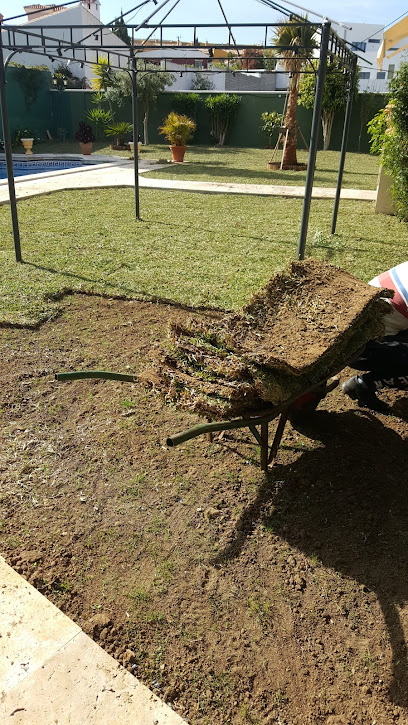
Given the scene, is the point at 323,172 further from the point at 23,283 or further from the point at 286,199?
the point at 23,283

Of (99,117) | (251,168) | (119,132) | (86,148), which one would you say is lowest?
Result: (251,168)

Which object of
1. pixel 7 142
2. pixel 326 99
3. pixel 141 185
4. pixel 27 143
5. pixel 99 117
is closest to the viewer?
pixel 7 142

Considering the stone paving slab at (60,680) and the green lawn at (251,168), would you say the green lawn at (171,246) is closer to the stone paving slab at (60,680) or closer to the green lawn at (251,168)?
the green lawn at (251,168)

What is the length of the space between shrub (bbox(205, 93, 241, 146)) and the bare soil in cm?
2319

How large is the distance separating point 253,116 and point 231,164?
8.09 meters

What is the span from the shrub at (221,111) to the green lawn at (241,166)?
119 centimetres

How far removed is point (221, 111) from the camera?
24234 millimetres

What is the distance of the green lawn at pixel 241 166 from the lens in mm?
14523

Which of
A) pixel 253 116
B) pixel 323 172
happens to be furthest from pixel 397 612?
pixel 253 116

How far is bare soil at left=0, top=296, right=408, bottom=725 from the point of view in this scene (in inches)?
78.6

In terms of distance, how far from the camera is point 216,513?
9.03 feet

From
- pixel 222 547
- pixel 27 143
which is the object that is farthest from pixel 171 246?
pixel 27 143

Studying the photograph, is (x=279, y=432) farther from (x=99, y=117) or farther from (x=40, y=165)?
(x=99, y=117)

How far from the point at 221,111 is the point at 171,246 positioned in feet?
62.5
